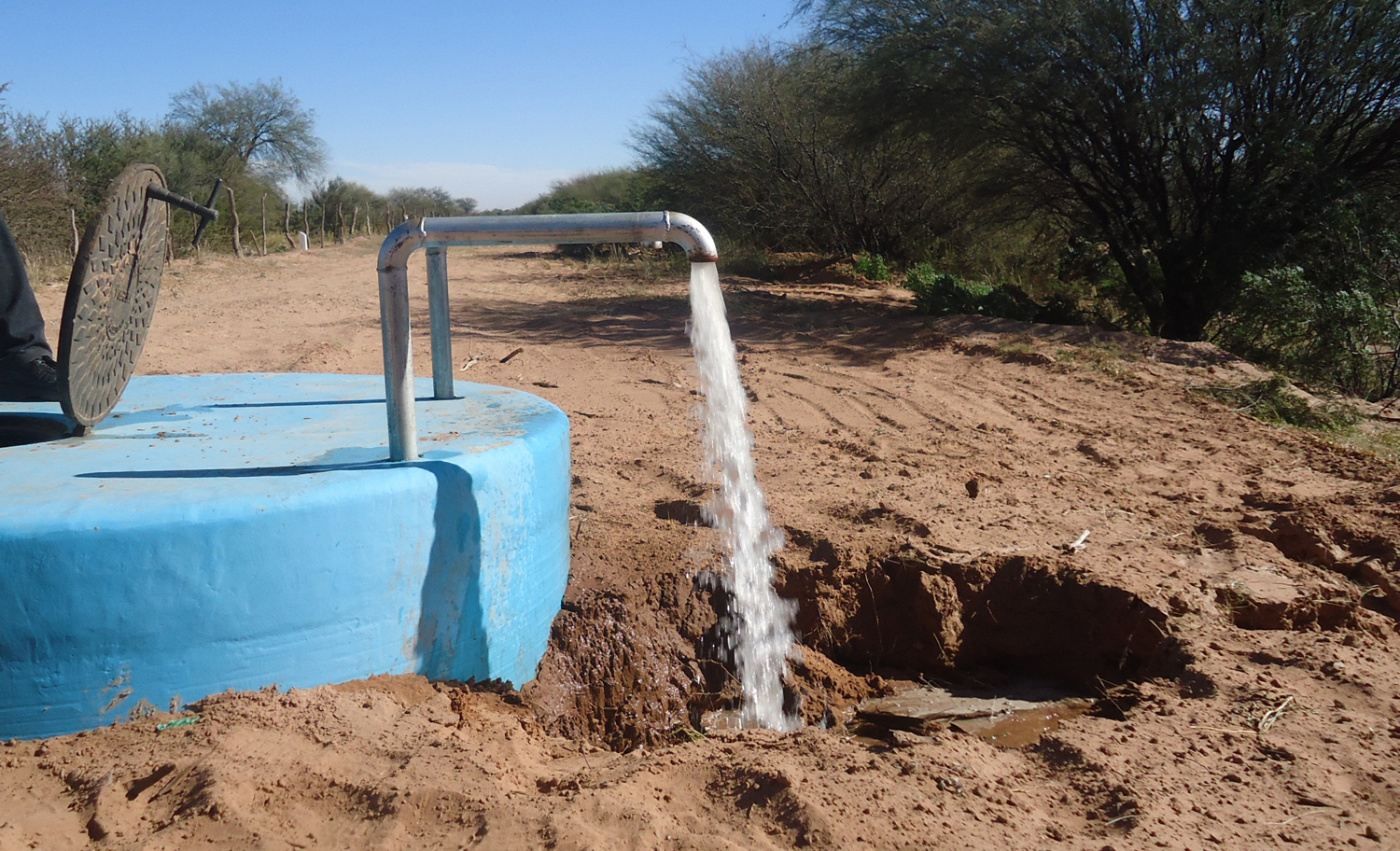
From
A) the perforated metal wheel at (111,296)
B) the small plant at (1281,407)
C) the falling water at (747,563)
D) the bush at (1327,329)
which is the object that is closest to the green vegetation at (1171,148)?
the bush at (1327,329)

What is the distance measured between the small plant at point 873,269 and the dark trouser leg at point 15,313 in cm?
1243

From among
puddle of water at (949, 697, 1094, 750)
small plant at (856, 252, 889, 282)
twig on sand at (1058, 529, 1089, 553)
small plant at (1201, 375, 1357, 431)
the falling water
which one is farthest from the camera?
small plant at (856, 252, 889, 282)

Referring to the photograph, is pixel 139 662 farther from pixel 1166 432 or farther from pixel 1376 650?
pixel 1166 432

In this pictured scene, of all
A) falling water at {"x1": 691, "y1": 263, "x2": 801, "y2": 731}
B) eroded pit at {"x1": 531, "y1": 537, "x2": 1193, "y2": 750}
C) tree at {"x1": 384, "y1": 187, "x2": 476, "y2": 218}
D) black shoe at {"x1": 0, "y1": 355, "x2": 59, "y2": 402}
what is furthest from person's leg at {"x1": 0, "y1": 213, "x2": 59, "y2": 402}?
tree at {"x1": 384, "y1": 187, "x2": 476, "y2": 218}

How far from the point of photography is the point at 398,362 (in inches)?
92.0

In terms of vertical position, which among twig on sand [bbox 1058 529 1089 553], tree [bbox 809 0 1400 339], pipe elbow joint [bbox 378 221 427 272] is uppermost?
tree [bbox 809 0 1400 339]

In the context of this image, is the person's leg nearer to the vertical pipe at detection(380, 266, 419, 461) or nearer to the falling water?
the vertical pipe at detection(380, 266, 419, 461)

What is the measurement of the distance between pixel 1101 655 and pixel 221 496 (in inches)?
108

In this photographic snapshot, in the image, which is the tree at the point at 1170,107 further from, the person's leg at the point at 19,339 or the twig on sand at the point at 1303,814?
the person's leg at the point at 19,339

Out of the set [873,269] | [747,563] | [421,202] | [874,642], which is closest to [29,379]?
[747,563]

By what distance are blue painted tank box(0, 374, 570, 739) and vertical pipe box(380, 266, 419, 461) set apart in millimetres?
68

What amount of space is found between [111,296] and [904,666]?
9.17 ft

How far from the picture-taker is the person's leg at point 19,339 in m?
2.91

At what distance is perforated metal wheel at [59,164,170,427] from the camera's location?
96.7 inches
